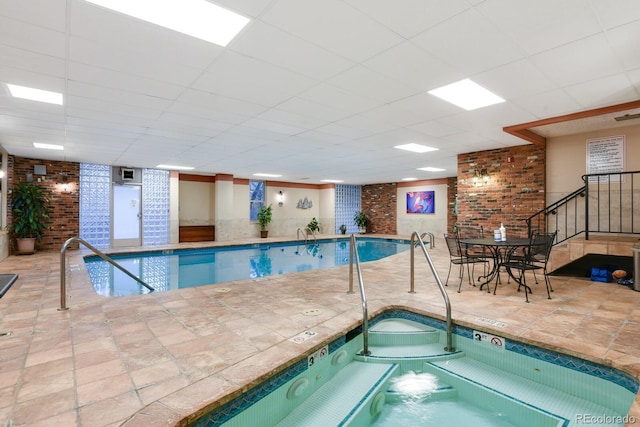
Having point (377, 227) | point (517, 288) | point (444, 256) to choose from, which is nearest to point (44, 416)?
point (517, 288)

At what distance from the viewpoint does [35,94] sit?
3936mm

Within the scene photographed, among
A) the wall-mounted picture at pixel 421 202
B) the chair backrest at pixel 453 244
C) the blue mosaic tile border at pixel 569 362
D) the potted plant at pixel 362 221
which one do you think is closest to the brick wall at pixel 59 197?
the chair backrest at pixel 453 244

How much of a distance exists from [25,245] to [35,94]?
6.29m

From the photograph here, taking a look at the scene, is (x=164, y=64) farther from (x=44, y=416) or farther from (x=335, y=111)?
(x=44, y=416)

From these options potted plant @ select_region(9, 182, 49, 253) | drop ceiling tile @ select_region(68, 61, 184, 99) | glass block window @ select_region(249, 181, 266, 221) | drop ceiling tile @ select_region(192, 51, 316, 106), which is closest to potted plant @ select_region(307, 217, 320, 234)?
glass block window @ select_region(249, 181, 266, 221)

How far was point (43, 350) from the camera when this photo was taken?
2.64m

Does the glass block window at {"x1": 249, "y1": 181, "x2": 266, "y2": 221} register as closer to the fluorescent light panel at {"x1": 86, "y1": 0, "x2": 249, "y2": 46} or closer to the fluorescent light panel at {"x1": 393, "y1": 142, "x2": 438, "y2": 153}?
the fluorescent light panel at {"x1": 393, "y1": 142, "x2": 438, "y2": 153}

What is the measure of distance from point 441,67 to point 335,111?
1.72 meters

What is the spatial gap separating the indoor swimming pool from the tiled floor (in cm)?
13

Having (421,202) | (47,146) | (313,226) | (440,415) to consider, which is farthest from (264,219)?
(440,415)

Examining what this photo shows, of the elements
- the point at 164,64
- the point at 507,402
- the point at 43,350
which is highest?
the point at 164,64

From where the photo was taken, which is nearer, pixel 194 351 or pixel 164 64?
pixel 194 351

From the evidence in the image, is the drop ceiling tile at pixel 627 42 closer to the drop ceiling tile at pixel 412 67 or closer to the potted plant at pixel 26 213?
the drop ceiling tile at pixel 412 67

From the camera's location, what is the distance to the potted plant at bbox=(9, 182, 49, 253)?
8086 mm
